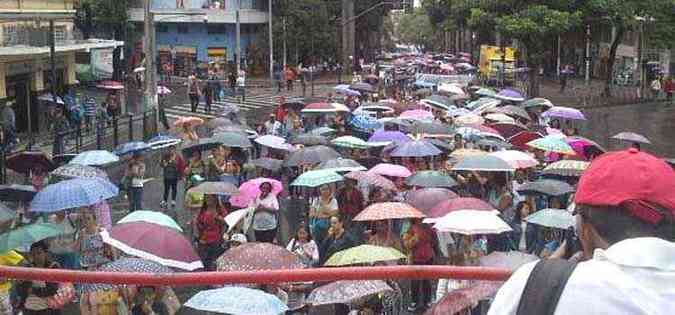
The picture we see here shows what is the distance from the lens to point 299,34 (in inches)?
2276

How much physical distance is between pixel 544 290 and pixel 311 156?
43.1ft

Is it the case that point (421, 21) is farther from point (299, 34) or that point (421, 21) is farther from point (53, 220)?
point (53, 220)

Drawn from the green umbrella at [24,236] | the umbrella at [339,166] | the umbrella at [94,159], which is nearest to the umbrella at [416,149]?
the umbrella at [339,166]

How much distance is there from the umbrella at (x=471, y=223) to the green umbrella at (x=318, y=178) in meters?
2.96

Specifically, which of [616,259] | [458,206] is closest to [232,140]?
[458,206]

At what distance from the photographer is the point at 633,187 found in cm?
181

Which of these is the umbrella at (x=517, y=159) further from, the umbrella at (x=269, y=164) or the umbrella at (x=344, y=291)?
the umbrella at (x=344, y=291)

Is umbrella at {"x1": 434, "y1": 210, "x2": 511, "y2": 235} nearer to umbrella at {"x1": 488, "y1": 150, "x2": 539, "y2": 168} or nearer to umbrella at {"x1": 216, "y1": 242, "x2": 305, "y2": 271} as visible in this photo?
umbrella at {"x1": 216, "y1": 242, "x2": 305, "y2": 271}

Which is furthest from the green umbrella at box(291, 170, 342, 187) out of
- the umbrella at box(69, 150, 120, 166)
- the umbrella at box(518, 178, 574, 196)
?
the umbrella at box(69, 150, 120, 166)

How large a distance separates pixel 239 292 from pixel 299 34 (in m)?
51.6

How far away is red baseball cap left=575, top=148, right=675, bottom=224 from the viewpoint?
1.81 meters

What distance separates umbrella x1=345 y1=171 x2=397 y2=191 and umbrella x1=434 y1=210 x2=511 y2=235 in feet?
8.96

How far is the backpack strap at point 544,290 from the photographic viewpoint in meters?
1.53

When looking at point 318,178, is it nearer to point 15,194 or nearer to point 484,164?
point 484,164
